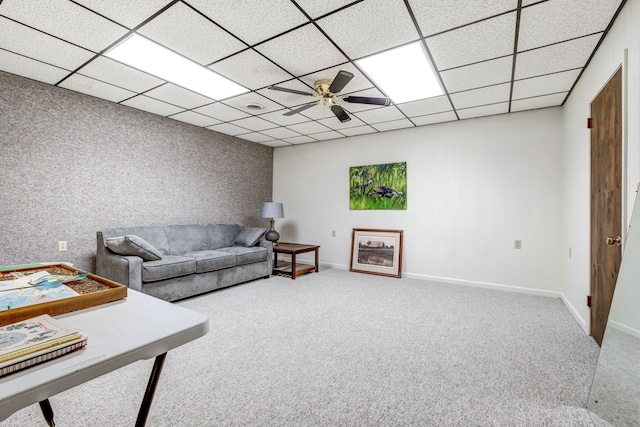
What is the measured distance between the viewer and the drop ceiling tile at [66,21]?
2.06 meters

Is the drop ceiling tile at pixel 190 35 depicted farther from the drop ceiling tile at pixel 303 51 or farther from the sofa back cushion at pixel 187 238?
the sofa back cushion at pixel 187 238

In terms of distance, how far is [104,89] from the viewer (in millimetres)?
3451

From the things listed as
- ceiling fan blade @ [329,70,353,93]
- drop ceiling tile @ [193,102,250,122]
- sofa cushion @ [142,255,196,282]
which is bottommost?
sofa cushion @ [142,255,196,282]

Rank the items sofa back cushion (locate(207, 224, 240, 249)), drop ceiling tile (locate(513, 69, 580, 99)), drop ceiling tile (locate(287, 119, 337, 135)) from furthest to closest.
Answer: sofa back cushion (locate(207, 224, 240, 249)) < drop ceiling tile (locate(287, 119, 337, 135)) < drop ceiling tile (locate(513, 69, 580, 99))

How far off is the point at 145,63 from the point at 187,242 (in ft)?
7.96

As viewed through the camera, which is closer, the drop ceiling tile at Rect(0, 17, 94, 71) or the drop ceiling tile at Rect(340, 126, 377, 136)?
the drop ceiling tile at Rect(0, 17, 94, 71)

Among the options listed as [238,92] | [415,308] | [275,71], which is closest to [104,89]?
[238,92]

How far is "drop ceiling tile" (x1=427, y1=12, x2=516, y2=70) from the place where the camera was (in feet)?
7.27

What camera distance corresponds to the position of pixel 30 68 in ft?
9.75

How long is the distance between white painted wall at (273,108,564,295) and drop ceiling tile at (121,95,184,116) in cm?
273

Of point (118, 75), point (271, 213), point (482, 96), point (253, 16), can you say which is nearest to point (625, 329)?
point (482, 96)

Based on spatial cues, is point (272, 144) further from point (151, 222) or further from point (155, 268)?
point (155, 268)

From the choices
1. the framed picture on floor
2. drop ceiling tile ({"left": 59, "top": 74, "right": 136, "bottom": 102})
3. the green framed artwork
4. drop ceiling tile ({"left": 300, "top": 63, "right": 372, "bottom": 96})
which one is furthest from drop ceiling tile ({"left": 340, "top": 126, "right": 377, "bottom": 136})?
drop ceiling tile ({"left": 59, "top": 74, "right": 136, "bottom": 102})

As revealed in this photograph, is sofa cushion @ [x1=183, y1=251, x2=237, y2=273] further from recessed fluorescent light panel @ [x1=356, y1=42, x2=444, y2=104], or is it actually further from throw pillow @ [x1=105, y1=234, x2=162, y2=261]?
recessed fluorescent light panel @ [x1=356, y1=42, x2=444, y2=104]
